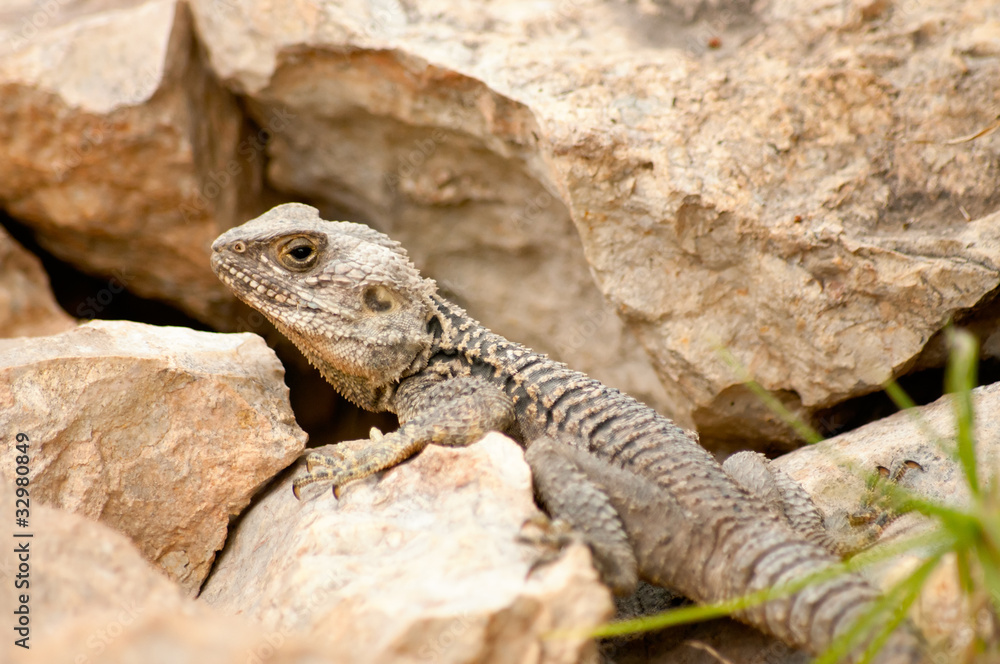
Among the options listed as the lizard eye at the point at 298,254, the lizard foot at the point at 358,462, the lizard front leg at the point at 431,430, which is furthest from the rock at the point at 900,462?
the lizard eye at the point at 298,254

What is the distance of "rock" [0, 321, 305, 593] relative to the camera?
4141mm

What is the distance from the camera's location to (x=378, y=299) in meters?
4.74

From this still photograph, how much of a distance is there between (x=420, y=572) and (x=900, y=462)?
286 cm

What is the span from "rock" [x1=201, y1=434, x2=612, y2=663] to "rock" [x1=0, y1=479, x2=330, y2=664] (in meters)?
0.38

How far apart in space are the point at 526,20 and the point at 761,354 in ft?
10.6

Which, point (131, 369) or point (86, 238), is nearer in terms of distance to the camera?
point (131, 369)

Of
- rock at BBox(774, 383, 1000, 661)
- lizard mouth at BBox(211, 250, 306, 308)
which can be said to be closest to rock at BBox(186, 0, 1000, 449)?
rock at BBox(774, 383, 1000, 661)

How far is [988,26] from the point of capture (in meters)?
5.24

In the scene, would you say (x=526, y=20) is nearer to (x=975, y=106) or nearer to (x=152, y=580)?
(x=975, y=106)

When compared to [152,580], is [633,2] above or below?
above

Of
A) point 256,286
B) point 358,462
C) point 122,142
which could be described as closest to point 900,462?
point 358,462

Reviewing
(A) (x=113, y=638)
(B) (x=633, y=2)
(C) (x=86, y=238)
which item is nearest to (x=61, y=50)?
(C) (x=86, y=238)

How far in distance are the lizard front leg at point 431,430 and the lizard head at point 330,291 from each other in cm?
38

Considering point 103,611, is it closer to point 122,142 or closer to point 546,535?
point 546,535
